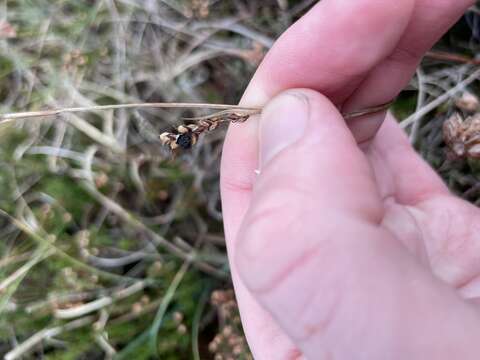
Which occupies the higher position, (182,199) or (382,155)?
(382,155)

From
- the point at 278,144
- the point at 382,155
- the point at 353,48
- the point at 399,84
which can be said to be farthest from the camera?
the point at 382,155

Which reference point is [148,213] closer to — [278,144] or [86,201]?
[86,201]

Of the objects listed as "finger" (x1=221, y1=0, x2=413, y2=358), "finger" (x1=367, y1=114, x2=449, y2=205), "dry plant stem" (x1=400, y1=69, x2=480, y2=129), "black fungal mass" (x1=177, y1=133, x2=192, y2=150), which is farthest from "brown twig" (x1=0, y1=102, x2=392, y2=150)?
"dry plant stem" (x1=400, y1=69, x2=480, y2=129)

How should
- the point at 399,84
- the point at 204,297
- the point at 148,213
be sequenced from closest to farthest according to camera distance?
the point at 399,84, the point at 204,297, the point at 148,213

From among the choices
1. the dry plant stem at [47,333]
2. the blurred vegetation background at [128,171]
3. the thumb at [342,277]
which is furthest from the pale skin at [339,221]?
the dry plant stem at [47,333]

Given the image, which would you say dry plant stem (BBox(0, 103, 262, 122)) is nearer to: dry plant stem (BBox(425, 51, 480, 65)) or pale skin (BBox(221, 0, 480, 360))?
pale skin (BBox(221, 0, 480, 360))

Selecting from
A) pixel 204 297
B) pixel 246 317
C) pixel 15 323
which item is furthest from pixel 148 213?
pixel 246 317
